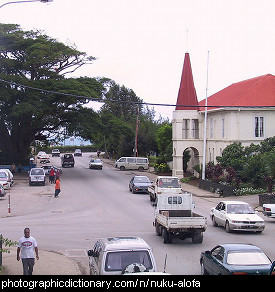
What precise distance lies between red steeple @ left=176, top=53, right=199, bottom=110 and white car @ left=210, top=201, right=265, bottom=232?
30766 mm

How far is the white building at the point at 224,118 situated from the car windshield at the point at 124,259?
34.3 m

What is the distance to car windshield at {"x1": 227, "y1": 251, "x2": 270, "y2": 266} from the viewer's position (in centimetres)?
1293

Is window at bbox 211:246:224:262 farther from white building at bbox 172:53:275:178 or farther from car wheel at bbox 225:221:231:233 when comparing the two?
white building at bbox 172:53:275:178

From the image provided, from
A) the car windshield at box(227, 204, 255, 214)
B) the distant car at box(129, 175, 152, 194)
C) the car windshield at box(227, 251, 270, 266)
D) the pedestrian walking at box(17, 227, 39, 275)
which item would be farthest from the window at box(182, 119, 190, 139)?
the car windshield at box(227, 251, 270, 266)

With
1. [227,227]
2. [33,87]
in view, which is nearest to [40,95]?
[33,87]

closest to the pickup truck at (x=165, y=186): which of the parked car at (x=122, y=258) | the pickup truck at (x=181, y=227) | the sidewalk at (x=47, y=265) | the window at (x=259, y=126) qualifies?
the pickup truck at (x=181, y=227)

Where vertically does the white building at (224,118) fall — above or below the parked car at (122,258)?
above

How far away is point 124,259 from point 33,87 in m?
46.3

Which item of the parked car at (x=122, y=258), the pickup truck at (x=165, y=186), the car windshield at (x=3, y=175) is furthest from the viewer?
the car windshield at (x=3, y=175)

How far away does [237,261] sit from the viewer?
13.0 metres

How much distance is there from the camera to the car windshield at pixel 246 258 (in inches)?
509

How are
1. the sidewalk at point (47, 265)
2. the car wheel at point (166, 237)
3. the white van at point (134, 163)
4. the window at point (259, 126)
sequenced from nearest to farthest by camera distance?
the sidewalk at point (47, 265) < the car wheel at point (166, 237) < the window at point (259, 126) < the white van at point (134, 163)

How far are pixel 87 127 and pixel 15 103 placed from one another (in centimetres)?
857

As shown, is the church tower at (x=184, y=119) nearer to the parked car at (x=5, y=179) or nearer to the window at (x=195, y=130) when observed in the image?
the window at (x=195, y=130)
